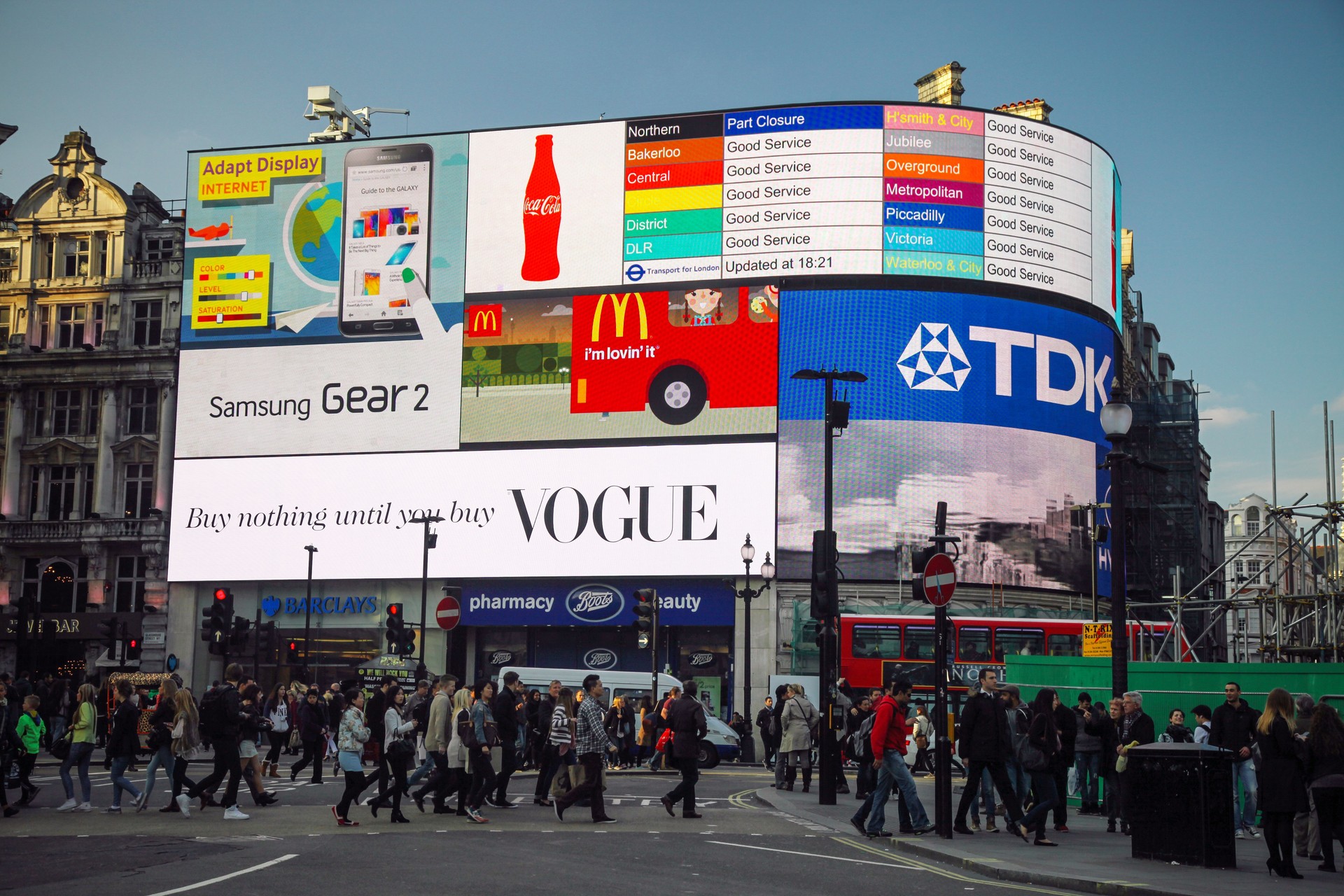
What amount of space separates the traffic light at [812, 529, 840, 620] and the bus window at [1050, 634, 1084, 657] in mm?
20770

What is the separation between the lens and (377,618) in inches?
2226

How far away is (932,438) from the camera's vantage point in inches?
2096

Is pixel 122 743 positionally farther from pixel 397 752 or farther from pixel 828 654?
pixel 828 654

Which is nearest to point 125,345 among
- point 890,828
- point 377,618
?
point 377,618

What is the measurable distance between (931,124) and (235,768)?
42210 millimetres

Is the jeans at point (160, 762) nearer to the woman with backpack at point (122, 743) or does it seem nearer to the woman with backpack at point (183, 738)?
the woman with backpack at point (122, 743)

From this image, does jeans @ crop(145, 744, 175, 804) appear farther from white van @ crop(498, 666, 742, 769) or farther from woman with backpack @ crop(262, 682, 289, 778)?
white van @ crop(498, 666, 742, 769)

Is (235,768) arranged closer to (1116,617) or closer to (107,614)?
(1116,617)

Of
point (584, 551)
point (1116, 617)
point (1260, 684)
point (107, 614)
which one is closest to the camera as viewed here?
point (1116, 617)

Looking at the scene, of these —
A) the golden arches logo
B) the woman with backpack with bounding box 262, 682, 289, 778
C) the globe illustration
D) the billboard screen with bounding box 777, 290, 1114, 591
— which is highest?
the globe illustration

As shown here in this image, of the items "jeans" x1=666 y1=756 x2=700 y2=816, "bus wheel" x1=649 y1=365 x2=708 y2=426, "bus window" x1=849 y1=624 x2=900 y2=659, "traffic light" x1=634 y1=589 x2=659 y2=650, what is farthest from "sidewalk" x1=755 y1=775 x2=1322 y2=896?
"bus wheel" x1=649 y1=365 x2=708 y2=426

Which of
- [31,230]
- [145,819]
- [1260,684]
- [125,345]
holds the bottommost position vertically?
[145,819]

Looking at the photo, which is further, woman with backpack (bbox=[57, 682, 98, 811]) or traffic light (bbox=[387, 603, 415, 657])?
traffic light (bbox=[387, 603, 415, 657])

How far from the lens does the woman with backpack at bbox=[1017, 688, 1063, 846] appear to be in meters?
17.0
